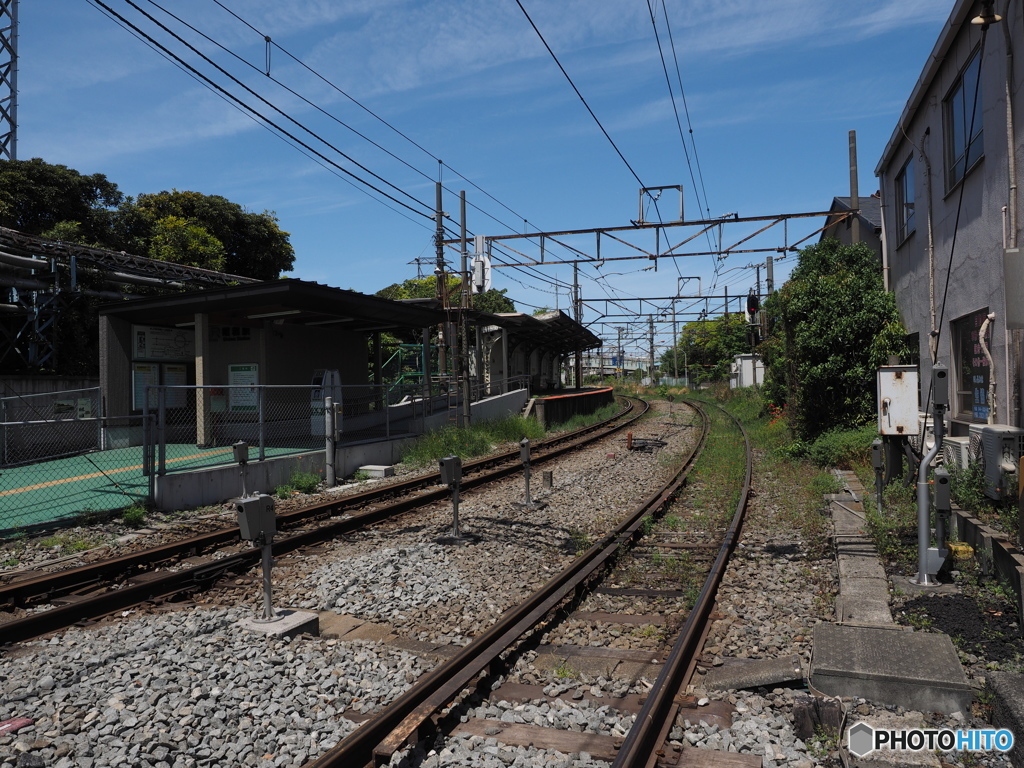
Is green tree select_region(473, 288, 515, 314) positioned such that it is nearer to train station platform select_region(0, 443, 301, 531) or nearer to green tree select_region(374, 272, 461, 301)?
green tree select_region(374, 272, 461, 301)

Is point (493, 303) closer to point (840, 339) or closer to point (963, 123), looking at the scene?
point (840, 339)

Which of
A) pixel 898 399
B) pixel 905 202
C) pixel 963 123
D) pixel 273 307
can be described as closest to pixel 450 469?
pixel 898 399

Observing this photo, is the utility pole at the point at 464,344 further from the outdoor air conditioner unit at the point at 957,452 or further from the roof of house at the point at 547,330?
the outdoor air conditioner unit at the point at 957,452

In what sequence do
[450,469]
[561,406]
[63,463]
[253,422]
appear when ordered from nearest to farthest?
[450,469] → [63,463] → [253,422] → [561,406]

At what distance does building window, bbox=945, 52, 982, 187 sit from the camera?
973 centimetres

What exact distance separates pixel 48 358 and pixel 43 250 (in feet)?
11.3

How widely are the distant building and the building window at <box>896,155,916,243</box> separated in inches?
2.5

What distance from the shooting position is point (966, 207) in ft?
33.0

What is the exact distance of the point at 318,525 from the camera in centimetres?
1026

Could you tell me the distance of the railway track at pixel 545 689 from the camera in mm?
3873

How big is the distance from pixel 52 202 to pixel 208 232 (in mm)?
7103

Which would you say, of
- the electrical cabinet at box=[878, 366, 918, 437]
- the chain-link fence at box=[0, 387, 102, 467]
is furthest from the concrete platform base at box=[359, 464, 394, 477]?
the electrical cabinet at box=[878, 366, 918, 437]

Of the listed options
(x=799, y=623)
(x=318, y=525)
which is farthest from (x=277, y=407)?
(x=799, y=623)

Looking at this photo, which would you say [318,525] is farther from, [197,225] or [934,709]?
[197,225]
